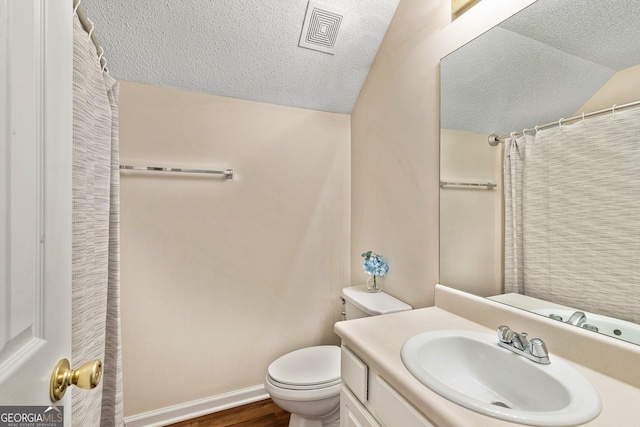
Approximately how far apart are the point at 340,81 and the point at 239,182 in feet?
3.09

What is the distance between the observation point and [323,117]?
2002 millimetres

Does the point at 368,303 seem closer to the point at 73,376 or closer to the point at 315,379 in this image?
the point at 315,379

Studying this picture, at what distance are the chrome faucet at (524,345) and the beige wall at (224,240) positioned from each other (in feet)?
4.17

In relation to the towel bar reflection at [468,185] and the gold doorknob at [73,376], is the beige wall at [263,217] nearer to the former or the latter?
the towel bar reflection at [468,185]

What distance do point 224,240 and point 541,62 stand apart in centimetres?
170

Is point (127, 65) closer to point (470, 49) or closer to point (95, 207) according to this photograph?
point (95, 207)

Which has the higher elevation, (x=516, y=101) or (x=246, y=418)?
(x=516, y=101)

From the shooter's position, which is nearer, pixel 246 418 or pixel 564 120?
pixel 564 120

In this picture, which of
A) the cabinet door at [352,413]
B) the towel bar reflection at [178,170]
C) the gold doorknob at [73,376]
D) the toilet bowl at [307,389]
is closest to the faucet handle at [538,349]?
the cabinet door at [352,413]

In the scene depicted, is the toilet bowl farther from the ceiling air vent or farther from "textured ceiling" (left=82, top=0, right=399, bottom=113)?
the ceiling air vent

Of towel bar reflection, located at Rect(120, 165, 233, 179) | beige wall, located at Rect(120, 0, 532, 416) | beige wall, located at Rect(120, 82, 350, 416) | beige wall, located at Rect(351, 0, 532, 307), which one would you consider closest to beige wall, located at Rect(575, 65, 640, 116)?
beige wall, located at Rect(351, 0, 532, 307)

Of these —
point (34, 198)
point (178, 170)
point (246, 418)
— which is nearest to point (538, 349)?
point (34, 198)

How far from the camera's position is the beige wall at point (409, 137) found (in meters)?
1.27

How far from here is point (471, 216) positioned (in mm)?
1156
